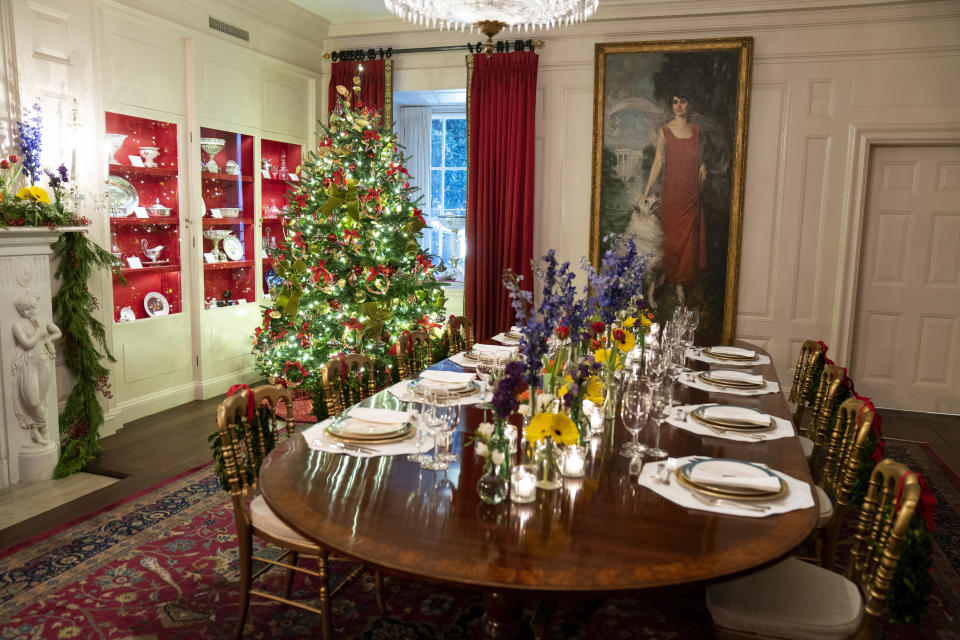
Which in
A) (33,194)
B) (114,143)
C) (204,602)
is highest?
(114,143)

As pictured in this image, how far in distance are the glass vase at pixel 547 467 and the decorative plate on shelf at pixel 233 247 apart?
4.59 m

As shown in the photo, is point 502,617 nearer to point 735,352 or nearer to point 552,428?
point 552,428

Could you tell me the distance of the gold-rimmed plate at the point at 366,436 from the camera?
2080 mm

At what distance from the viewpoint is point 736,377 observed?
302 cm

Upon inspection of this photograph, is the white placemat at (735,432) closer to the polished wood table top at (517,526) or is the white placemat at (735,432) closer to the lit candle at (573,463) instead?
the polished wood table top at (517,526)

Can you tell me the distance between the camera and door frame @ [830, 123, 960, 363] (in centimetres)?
513

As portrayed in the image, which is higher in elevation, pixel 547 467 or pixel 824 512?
pixel 547 467

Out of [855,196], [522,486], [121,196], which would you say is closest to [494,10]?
[522,486]

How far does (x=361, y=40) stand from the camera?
642 cm

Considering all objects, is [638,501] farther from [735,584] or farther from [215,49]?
[215,49]

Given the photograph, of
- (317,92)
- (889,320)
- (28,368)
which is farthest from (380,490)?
(317,92)

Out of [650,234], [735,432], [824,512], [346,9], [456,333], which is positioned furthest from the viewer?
[346,9]

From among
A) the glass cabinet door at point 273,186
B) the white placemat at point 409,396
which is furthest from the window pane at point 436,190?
the white placemat at point 409,396

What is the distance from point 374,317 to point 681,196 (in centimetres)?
272
